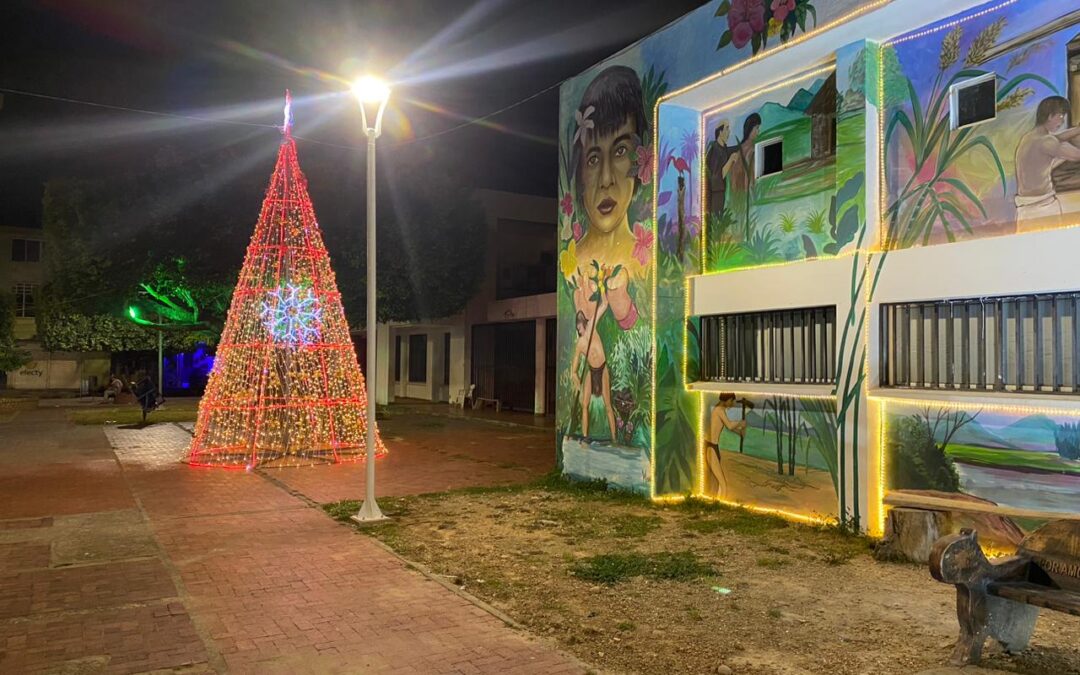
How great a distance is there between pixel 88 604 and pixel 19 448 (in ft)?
38.6

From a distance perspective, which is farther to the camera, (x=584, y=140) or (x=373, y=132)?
(x=584, y=140)

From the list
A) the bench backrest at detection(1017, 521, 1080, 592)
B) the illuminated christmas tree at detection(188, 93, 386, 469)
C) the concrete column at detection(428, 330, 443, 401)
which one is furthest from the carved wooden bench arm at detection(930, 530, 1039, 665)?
the concrete column at detection(428, 330, 443, 401)

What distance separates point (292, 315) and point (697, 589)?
9109 millimetres

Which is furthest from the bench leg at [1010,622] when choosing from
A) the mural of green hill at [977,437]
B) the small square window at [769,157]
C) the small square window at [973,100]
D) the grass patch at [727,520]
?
the small square window at [769,157]

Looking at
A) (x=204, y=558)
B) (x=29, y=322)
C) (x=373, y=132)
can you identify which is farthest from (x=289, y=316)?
(x=29, y=322)

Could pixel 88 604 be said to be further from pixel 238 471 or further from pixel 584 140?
pixel 584 140

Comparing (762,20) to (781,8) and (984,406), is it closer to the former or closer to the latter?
(781,8)

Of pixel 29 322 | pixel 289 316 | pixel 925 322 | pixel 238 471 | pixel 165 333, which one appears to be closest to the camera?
pixel 925 322

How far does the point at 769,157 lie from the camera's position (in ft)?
29.0

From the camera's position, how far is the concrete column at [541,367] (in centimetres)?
2331

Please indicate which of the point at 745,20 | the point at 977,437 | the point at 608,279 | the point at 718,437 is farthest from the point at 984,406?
the point at 608,279

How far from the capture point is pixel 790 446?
8273 mm

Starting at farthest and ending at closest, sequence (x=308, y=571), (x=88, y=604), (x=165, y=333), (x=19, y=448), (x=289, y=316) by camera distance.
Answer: (x=165, y=333)
(x=19, y=448)
(x=289, y=316)
(x=308, y=571)
(x=88, y=604)

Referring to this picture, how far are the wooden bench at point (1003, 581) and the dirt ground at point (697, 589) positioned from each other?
18 cm
